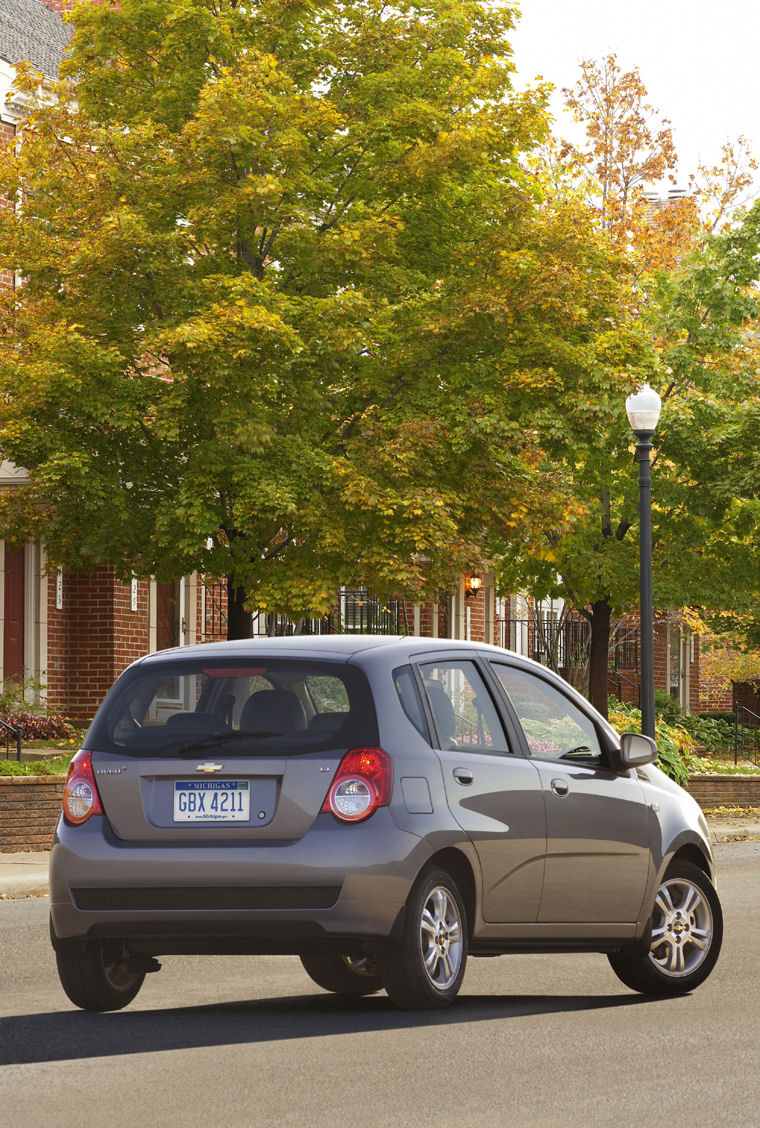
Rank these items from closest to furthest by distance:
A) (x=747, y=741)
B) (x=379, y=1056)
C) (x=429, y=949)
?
(x=379, y=1056)
(x=429, y=949)
(x=747, y=741)

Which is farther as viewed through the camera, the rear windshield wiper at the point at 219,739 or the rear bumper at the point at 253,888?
the rear windshield wiper at the point at 219,739

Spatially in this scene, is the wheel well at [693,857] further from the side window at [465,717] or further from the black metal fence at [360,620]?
the black metal fence at [360,620]

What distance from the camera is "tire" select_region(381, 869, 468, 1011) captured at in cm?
766

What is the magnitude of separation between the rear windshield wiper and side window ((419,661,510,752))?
83 cm

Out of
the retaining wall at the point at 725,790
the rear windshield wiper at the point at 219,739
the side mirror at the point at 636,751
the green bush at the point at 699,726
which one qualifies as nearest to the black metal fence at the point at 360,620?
the green bush at the point at 699,726

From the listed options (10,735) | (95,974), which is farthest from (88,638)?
(95,974)

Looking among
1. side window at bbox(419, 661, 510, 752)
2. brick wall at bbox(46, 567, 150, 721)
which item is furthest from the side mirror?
brick wall at bbox(46, 567, 150, 721)

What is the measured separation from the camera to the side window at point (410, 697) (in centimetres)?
801

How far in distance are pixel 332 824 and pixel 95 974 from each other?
1.49 m

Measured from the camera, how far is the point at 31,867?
16.6 metres

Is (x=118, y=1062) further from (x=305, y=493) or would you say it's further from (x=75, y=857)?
(x=305, y=493)

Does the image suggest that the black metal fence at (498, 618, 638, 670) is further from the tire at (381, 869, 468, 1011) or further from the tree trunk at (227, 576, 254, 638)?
the tire at (381, 869, 468, 1011)

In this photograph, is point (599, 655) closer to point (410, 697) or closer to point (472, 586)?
point (472, 586)

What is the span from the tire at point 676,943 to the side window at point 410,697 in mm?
1821
